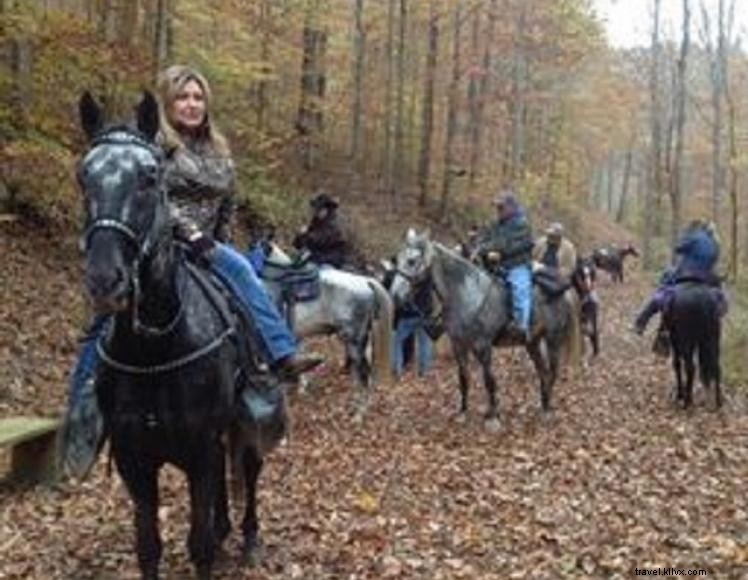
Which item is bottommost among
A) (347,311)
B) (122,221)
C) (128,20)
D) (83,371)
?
(347,311)

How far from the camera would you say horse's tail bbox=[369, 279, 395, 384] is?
45.8 feet

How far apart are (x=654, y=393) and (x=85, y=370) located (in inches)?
464

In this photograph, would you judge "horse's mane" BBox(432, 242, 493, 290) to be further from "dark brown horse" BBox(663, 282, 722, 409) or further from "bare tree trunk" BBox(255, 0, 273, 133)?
"bare tree trunk" BBox(255, 0, 273, 133)

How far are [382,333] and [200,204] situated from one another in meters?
7.77

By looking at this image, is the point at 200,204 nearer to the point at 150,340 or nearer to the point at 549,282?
the point at 150,340

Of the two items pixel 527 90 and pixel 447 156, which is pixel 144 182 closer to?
pixel 447 156

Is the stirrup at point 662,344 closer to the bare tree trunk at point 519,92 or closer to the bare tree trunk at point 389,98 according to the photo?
the bare tree trunk at point 389,98

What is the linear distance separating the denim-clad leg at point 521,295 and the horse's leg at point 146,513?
860cm

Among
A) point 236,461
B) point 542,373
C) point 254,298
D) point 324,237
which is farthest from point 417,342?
point 254,298

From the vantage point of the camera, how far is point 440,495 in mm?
9797

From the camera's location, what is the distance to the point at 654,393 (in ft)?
55.3

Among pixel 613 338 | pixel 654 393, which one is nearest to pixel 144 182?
pixel 654 393

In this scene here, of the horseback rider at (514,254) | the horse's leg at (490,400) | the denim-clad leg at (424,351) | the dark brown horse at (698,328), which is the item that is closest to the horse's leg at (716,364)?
the dark brown horse at (698,328)

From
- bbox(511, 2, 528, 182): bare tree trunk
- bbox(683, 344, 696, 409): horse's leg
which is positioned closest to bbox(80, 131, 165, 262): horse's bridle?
bbox(683, 344, 696, 409): horse's leg
